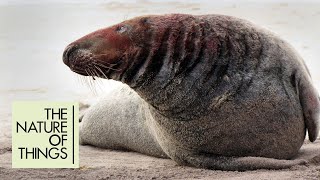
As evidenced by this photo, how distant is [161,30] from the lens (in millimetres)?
5207

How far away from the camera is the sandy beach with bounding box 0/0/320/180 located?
208 inches

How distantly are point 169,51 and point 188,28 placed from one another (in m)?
0.20

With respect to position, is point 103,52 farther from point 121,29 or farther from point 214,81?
point 214,81

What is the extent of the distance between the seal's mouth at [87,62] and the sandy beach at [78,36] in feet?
2.04

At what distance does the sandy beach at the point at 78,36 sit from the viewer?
5.29 meters

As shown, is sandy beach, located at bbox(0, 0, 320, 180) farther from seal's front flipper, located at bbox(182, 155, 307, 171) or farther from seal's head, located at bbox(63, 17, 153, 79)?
seal's head, located at bbox(63, 17, 153, 79)

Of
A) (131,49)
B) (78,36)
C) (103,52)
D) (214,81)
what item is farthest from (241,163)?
(78,36)

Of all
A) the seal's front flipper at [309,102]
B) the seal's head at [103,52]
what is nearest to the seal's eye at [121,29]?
the seal's head at [103,52]

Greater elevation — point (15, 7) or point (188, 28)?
point (188, 28)

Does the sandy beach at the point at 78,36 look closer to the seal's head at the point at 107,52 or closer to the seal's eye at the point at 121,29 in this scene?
the seal's head at the point at 107,52

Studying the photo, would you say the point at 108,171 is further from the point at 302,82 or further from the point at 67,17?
the point at 67,17

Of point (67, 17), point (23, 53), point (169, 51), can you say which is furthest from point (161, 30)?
point (67, 17)

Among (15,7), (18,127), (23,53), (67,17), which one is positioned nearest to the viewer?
(18,127)

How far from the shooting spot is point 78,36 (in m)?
10.6
